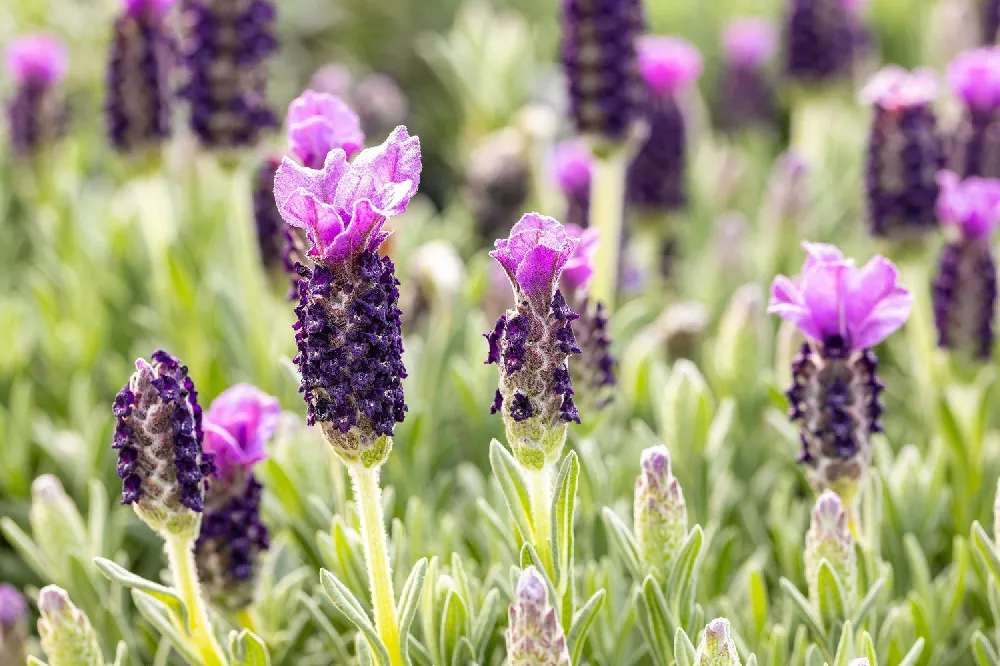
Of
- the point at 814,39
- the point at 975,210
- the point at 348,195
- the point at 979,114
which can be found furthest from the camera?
the point at 814,39

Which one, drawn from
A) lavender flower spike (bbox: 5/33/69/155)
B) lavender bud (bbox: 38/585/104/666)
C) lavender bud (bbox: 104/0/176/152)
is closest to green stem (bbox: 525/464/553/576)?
lavender bud (bbox: 38/585/104/666)

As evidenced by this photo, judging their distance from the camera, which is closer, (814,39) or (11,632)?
(11,632)

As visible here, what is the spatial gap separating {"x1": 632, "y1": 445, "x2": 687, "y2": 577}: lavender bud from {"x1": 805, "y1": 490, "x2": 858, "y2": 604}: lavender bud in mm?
187

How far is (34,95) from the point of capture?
328cm

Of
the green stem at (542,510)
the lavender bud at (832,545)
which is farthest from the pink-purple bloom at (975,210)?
the green stem at (542,510)

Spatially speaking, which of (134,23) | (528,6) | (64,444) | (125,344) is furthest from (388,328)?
(528,6)

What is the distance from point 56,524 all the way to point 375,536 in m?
0.77

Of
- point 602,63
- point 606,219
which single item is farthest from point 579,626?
point 602,63

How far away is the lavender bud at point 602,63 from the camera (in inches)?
96.4

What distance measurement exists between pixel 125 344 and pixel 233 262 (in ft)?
1.09

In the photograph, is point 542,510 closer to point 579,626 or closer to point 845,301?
point 579,626

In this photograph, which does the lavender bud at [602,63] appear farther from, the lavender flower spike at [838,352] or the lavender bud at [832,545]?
the lavender bud at [832,545]

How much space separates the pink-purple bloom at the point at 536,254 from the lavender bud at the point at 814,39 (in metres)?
2.40

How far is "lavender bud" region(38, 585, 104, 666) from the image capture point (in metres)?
1.54
